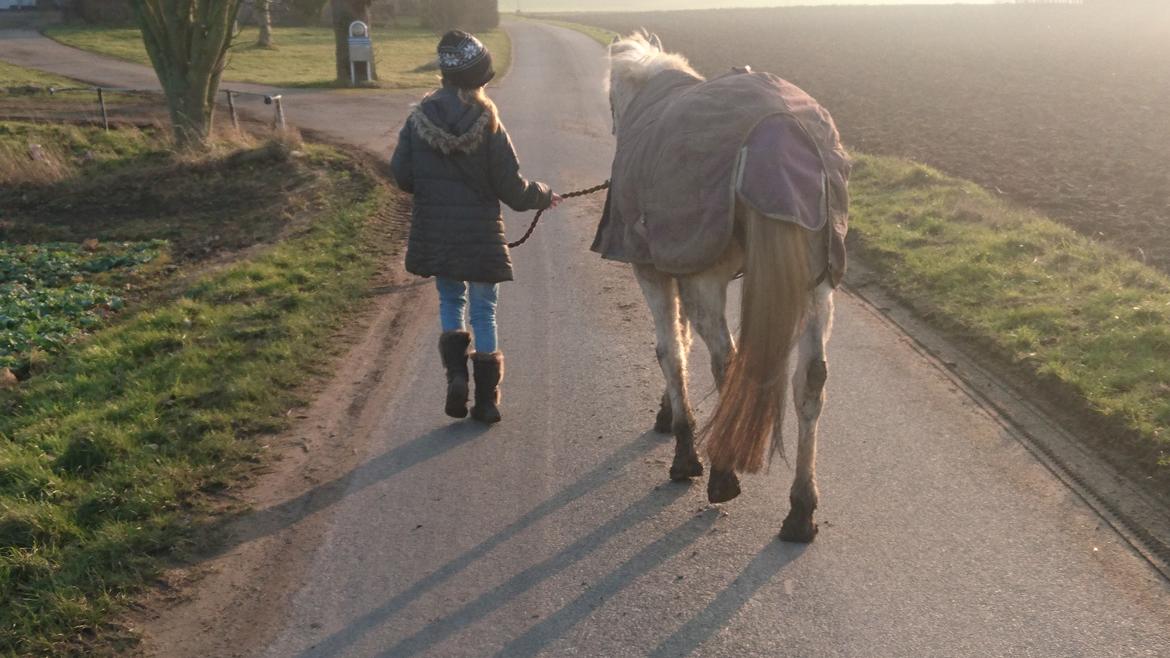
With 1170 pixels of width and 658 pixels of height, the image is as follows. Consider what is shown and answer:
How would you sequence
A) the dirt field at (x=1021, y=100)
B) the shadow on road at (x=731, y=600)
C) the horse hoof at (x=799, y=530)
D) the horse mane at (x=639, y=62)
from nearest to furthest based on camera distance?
1. the shadow on road at (x=731, y=600)
2. the horse hoof at (x=799, y=530)
3. the horse mane at (x=639, y=62)
4. the dirt field at (x=1021, y=100)

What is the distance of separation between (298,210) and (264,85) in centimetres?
1484

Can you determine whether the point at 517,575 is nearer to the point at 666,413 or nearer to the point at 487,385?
the point at 666,413

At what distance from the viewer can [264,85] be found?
80.4 feet

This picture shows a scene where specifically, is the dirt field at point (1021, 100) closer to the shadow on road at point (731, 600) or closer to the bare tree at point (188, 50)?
the shadow on road at point (731, 600)

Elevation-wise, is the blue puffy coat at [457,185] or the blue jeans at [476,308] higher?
the blue puffy coat at [457,185]

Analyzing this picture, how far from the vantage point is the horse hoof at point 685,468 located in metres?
4.94

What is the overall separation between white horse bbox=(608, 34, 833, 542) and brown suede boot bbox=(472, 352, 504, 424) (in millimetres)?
1248

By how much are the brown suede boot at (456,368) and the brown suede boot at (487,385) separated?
0.08m

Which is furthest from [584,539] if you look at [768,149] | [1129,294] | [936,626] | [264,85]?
[264,85]

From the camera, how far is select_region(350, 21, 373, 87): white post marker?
24281mm

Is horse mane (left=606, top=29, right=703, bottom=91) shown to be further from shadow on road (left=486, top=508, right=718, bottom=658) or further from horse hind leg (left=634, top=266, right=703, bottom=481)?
shadow on road (left=486, top=508, right=718, bottom=658)

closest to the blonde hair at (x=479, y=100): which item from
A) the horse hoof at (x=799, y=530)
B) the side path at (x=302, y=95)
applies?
the horse hoof at (x=799, y=530)

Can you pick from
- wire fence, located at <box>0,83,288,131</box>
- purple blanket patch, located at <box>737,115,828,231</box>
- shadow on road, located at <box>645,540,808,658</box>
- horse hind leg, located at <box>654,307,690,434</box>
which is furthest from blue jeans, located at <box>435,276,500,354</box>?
wire fence, located at <box>0,83,288,131</box>

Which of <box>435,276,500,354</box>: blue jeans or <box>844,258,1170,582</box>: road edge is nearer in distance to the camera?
<box>844,258,1170,582</box>: road edge
